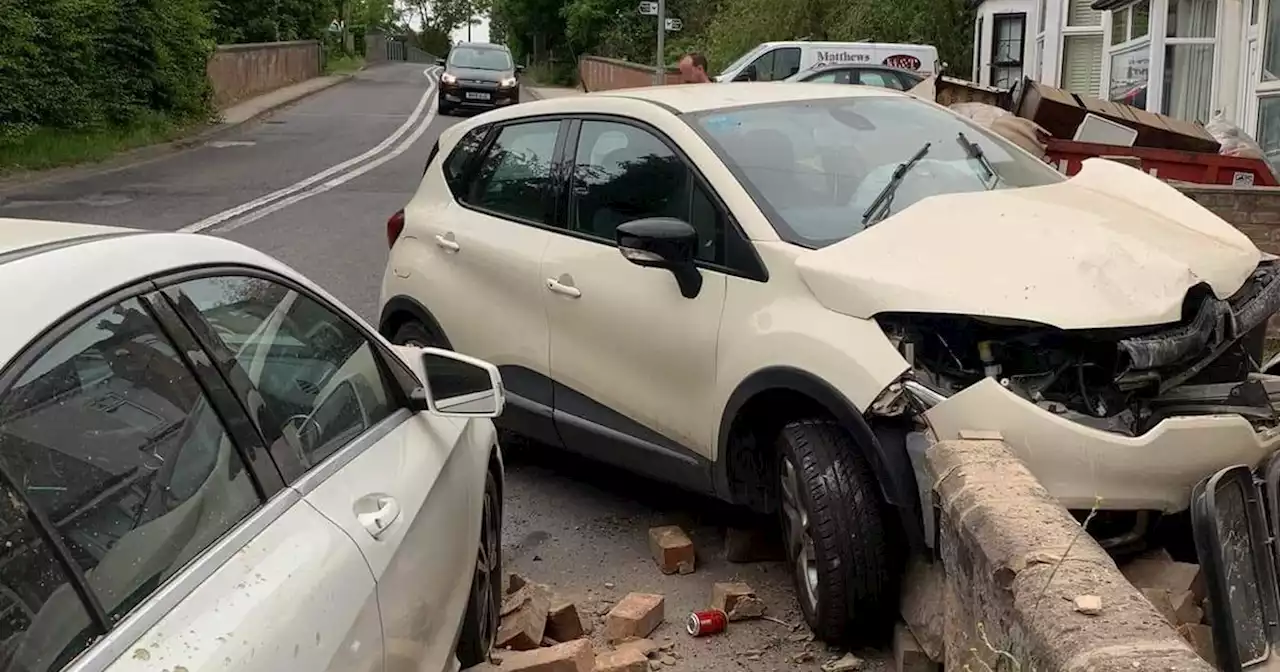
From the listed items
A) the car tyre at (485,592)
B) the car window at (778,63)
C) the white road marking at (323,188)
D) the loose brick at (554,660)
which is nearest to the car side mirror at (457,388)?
the car tyre at (485,592)

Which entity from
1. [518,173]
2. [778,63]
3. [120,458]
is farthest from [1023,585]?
[778,63]

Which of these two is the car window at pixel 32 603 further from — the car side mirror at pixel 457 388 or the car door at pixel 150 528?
the car side mirror at pixel 457 388

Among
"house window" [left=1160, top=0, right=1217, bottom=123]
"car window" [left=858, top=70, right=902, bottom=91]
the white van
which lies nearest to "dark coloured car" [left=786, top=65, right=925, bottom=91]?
"car window" [left=858, top=70, right=902, bottom=91]

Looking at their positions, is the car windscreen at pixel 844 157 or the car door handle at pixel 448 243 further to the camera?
the car door handle at pixel 448 243

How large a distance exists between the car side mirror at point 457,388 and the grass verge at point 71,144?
1497 centimetres

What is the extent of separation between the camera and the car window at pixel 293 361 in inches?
104

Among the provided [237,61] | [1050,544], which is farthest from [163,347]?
[237,61]

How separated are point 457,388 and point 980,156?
258 centimetres

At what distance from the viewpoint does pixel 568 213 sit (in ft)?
17.4

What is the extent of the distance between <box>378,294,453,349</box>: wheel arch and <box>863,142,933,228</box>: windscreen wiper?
211 centimetres

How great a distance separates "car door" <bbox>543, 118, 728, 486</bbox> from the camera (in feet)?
15.1

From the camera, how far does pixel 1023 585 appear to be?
9.07ft

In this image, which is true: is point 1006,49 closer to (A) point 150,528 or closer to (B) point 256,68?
(B) point 256,68

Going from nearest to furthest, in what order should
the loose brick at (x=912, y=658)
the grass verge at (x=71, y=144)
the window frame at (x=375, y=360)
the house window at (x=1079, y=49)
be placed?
the window frame at (x=375, y=360) → the loose brick at (x=912, y=658) → the grass verge at (x=71, y=144) → the house window at (x=1079, y=49)
